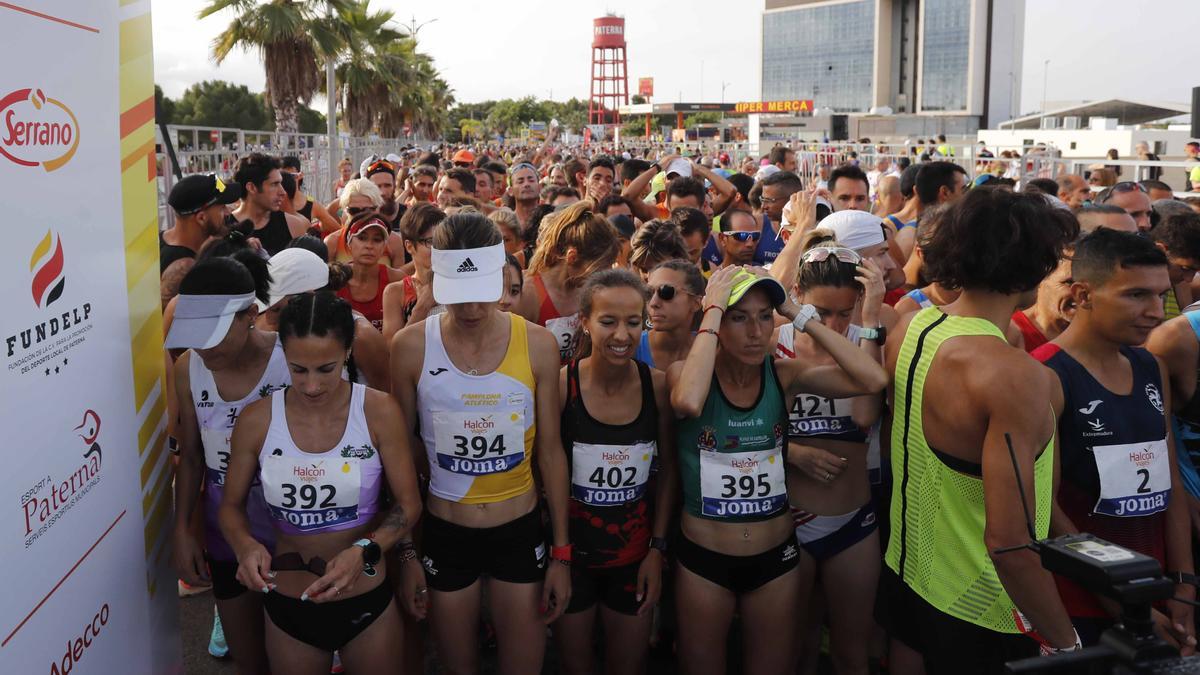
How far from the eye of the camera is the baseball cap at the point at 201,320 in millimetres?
2951

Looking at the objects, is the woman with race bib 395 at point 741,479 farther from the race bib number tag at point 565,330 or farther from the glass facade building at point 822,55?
the glass facade building at point 822,55

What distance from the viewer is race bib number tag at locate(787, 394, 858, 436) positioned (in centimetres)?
346

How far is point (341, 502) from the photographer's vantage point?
292 cm

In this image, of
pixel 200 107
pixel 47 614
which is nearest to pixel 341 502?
pixel 47 614

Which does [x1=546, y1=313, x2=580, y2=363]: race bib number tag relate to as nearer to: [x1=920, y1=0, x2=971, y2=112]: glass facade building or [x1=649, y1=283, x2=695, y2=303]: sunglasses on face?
[x1=649, y1=283, x2=695, y2=303]: sunglasses on face

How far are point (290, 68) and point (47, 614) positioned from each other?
2082 centimetres

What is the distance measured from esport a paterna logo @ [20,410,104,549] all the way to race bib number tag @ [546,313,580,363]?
2.24 metres

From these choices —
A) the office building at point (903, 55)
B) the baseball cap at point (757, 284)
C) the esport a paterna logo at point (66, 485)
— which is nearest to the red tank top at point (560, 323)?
the baseball cap at point (757, 284)

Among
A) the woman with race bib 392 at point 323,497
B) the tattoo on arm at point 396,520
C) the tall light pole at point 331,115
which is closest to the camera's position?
the woman with race bib 392 at point 323,497

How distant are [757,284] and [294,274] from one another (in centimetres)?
201

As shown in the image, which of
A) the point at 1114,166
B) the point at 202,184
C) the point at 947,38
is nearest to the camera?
the point at 202,184

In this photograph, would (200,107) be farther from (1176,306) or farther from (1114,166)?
(1176,306)

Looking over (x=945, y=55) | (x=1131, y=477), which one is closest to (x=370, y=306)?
(x=1131, y=477)

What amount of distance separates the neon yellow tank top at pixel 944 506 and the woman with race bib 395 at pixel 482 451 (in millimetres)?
1237
